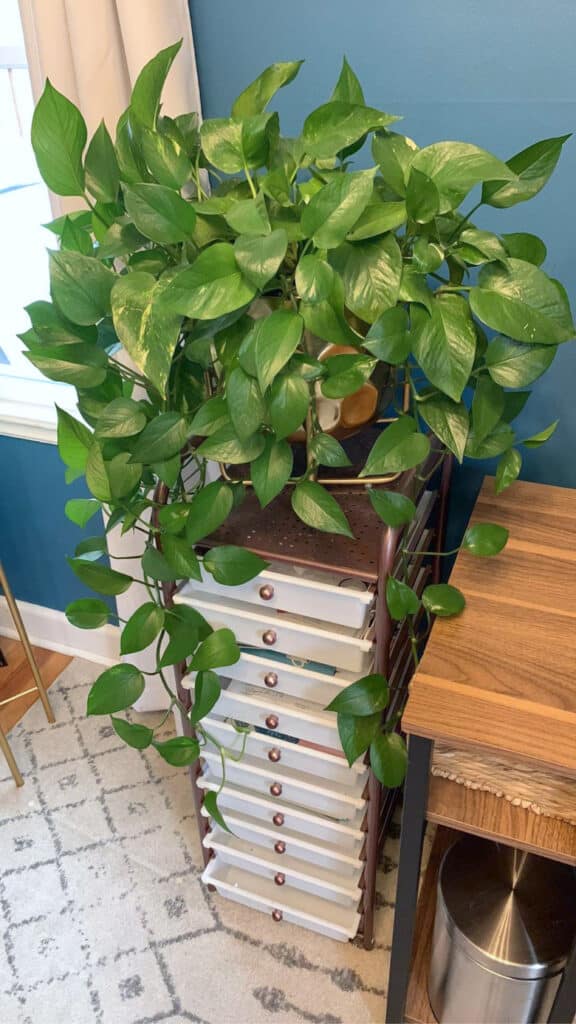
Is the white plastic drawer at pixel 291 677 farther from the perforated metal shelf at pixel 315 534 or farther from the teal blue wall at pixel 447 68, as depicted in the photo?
the teal blue wall at pixel 447 68

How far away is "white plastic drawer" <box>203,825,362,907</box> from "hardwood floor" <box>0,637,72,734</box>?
651 millimetres

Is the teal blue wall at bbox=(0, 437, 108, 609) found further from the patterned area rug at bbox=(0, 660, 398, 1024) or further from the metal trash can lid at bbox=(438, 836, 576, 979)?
the metal trash can lid at bbox=(438, 836, 576, 979)

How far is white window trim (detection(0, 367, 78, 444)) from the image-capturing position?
63.9 inches

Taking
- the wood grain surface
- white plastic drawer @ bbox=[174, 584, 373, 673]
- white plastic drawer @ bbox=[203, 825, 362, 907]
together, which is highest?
white plastic drawer @ bbox=[174, 584, 373, 673]

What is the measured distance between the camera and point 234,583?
94 cm

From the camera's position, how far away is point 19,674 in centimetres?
187

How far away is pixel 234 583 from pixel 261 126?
49 centimetres

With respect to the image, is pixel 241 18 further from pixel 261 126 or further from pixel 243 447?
pixel 243 447

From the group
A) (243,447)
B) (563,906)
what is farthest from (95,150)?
(563,906)

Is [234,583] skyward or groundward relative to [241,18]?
groundward

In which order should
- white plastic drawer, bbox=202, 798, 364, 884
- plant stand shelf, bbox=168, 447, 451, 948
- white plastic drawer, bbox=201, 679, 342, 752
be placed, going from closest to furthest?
plant stand shelf, bbox=168, 447, 451, 948 → white plastic drawer, bbox=201, 679, 342, 752 → white plastic drawer, bbox=202, 798, 364, 884

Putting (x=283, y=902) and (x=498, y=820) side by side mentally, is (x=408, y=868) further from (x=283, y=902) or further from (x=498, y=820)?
(x=283, y=902)

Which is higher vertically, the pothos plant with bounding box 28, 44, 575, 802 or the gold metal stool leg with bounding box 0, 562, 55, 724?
the pothos plant with bounding box 28, 44, 575, 802

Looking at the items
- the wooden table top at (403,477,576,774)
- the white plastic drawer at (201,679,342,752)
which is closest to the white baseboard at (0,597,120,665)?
the white plastic drawer at (201,679,342,752)
